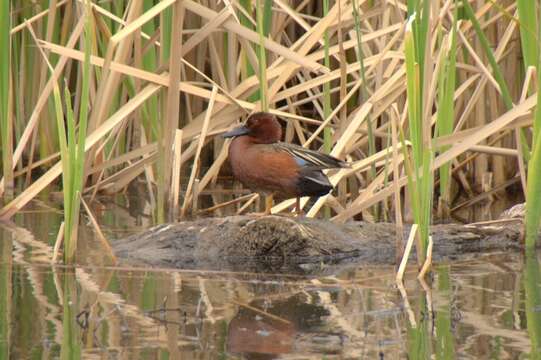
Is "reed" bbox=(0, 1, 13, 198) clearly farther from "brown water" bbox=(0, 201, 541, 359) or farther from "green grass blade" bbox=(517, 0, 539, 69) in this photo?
"green grass blade" bbox=(517, 0, 539, 69)

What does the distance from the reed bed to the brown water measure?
40 cm

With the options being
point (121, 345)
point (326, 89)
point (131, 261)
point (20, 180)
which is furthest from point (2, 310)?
point (20, 180)

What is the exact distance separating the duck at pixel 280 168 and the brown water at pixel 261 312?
527 millimetres

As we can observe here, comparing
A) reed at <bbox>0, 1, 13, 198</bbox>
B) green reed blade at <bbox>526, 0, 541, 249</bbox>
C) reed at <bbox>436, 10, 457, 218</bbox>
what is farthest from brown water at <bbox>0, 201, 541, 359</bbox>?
reed at <bbox>0, 1, 13, 198</bbox>

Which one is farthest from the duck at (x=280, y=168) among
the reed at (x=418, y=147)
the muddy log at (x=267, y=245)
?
the reed at (x=418, y=147)

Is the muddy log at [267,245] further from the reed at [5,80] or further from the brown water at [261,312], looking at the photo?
the reed at [5,80]

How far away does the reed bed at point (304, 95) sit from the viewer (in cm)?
570

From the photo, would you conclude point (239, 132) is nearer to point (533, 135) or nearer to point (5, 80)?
point (533, 135)

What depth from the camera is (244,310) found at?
4.37 meters

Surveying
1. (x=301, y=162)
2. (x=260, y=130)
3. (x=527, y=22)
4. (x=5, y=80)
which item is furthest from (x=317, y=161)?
(x=5, y=80)

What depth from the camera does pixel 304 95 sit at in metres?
8.40

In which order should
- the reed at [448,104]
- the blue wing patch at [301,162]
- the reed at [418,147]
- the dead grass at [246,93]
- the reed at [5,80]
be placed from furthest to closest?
the reed at [5,80] < the dead grass at [246,93] < the reed at [448,104] < the blue wing patch at [301,162] < the reed at [418,147]

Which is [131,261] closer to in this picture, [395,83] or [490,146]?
[395,83]

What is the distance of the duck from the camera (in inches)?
216
